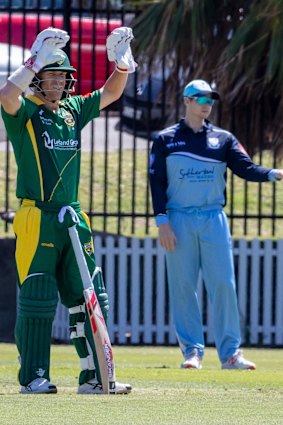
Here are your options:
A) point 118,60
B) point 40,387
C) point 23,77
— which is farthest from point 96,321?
point 118,60

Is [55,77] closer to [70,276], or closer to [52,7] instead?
[70,276]

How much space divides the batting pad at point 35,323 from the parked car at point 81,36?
19.0 ft

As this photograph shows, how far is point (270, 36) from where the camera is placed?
1186 centimetres

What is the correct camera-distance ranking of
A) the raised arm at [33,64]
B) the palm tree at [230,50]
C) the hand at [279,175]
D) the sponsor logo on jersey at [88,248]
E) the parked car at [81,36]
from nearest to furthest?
the raised arm at [33,64], the sponsor logo on jersey at [88,248], the hand at [279,175], the palm tree at [230,50], the parked car at [81,36]

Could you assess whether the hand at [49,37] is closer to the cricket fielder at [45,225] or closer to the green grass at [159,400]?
the cricket fielder at [45,225]

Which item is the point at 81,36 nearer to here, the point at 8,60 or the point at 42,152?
the point at 8,60

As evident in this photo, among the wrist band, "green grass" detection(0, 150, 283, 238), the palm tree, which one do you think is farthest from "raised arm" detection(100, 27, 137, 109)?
"green grass" detection(0, 150, 283, 238)

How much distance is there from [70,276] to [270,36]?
204 inches

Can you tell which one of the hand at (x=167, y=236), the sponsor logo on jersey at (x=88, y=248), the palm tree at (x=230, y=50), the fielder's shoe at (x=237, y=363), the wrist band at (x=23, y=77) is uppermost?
the palm tree at (x=230, y=50)

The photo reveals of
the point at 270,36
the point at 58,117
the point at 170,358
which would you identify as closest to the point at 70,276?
the point at 58,117

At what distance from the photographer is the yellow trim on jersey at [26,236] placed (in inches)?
283

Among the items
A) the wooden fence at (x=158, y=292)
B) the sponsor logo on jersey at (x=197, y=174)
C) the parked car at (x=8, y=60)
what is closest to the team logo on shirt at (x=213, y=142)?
the sponsor logo on jersey at (x=197, y=174)

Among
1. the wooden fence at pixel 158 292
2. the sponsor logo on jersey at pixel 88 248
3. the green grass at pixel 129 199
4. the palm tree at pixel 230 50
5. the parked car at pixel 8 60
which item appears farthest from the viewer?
the green grass at pixel 129 199

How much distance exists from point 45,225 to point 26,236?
0.12 metres
